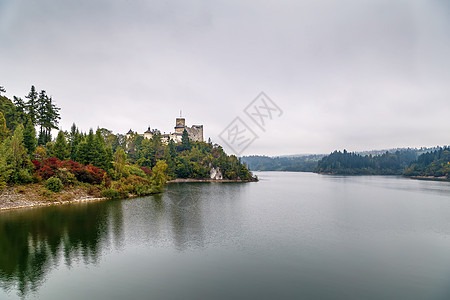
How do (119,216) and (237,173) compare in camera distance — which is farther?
(237,173)

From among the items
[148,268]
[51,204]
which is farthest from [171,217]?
[51,204]

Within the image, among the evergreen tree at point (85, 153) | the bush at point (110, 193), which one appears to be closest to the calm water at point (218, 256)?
the bush at point (110, 193)

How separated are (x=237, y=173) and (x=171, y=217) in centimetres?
6574

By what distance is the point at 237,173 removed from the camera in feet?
308

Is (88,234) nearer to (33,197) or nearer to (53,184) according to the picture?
(33,197)

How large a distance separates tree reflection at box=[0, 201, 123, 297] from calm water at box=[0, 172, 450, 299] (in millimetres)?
76

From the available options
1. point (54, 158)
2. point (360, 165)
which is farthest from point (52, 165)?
point (360, 165)

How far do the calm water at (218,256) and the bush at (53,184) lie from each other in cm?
594

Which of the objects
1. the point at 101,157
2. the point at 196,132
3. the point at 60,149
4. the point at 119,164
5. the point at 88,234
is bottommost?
the point at 88,234

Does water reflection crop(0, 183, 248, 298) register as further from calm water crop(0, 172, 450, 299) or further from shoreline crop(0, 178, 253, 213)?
shoreline crop(0, 178, 253, 213)

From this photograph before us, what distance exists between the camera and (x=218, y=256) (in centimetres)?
1784

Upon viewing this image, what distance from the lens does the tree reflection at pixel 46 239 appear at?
1445cm

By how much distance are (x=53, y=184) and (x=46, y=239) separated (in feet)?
59.0

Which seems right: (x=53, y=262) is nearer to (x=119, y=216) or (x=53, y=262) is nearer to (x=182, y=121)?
(x=119, y=216)
